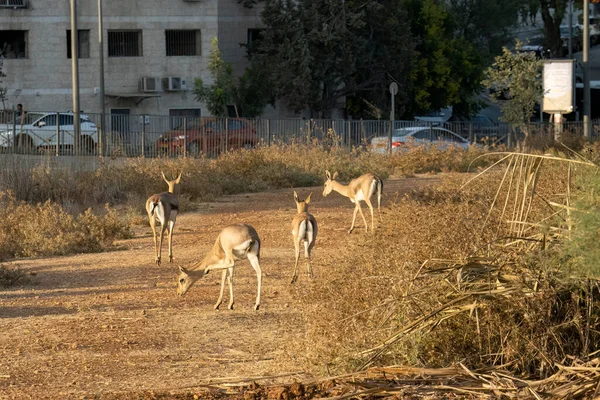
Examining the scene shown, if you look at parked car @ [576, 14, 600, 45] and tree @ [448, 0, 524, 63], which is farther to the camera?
parked car @ [576, 14, 600, 45]

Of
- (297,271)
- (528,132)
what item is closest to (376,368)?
(297,271)

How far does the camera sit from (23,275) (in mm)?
14648

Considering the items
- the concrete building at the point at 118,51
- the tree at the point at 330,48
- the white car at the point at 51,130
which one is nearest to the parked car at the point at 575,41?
the tree at the point at 330,48

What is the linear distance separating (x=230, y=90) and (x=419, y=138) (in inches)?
555

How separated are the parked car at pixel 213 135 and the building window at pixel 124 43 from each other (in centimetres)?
1630

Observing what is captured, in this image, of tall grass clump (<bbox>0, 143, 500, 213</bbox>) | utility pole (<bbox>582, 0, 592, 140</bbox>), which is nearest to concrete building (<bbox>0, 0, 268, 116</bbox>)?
utility pole (<bbox>582, 0, 592, 140</bbox>)

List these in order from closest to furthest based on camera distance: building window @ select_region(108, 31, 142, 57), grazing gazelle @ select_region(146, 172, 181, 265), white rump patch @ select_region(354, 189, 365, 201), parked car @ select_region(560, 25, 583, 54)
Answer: grazing gazelle @ select_region(146, 172, 181, 265) → white rump patch @ select_region(354, 189, 365, 201) → building window @ select_region(108, 31, 142, 57) → parked car @ select_region(560, 25, 583, 54)

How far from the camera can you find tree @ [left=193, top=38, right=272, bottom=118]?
161 ft

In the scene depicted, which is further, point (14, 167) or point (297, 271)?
point (14, 167)

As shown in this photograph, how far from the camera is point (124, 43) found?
168 feet

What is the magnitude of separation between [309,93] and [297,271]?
35.7 m

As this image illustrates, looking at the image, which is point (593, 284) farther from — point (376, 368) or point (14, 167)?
point (14, 167)

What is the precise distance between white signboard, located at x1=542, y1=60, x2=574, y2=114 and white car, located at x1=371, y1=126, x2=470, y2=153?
3179 mm

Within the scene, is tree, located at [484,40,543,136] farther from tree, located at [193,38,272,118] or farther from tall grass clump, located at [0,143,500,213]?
tree, located at [193,38,272,118]
